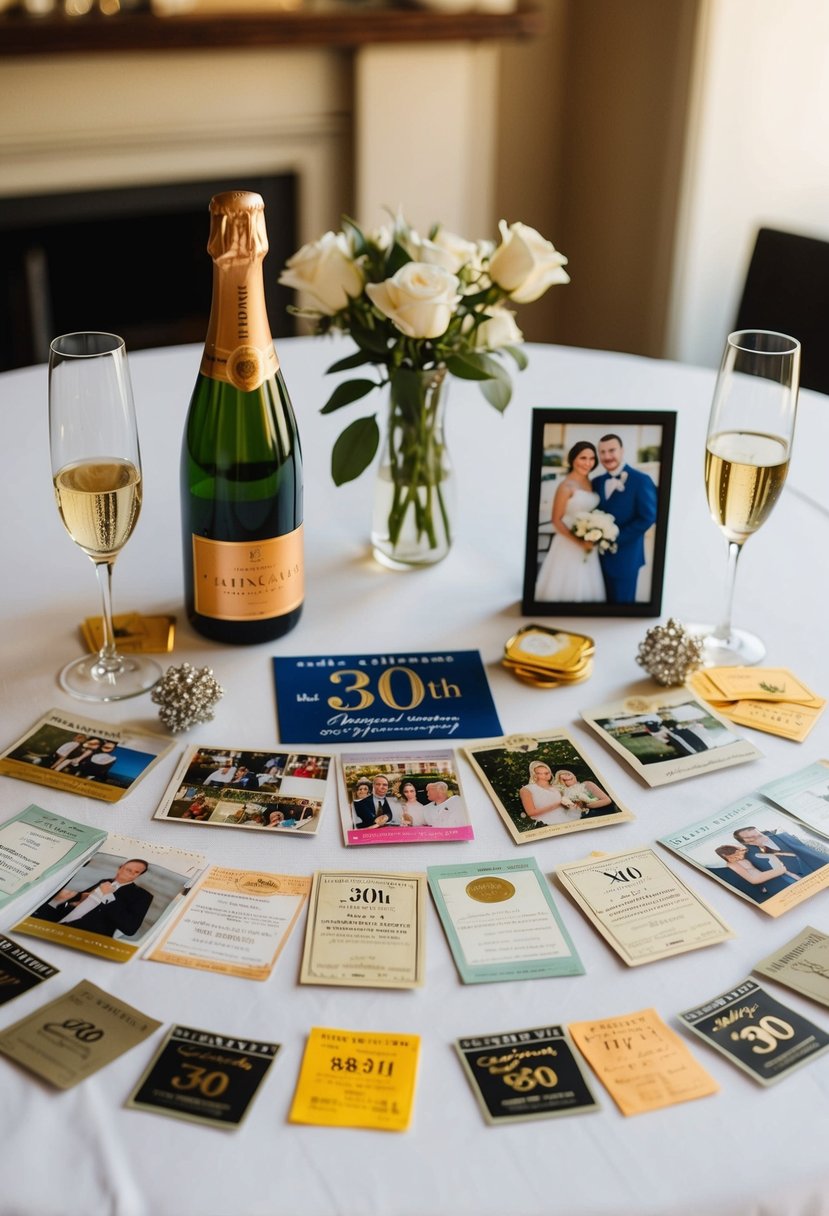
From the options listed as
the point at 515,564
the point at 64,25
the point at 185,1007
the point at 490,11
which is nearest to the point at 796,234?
the point at 490,11

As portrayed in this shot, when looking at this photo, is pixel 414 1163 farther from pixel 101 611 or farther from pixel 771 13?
pixel 771 13

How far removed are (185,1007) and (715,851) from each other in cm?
40

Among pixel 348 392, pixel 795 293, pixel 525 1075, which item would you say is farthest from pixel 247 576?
pixel 795 293

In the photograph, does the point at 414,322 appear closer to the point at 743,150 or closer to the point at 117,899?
the point at 117,899

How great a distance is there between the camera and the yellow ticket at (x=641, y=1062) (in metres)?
0.69

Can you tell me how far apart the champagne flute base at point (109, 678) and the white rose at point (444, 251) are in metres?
0.46

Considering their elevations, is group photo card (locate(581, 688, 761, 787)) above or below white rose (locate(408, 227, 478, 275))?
below

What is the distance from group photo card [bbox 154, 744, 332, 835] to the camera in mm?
907

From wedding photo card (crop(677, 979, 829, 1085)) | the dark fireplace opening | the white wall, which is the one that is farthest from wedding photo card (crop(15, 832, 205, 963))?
the white wall

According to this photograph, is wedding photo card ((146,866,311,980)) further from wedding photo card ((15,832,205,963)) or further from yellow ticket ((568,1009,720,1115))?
yellow ticket ((568,1009,720,1115))

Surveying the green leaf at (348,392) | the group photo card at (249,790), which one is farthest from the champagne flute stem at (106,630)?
the green leaf at (348,392)

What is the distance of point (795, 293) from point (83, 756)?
186 cm

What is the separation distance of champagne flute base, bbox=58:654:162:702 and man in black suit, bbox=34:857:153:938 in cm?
24

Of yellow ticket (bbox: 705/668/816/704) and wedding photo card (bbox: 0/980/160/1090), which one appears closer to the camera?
wedding photo card (bbox: 0/980/160/1090)
